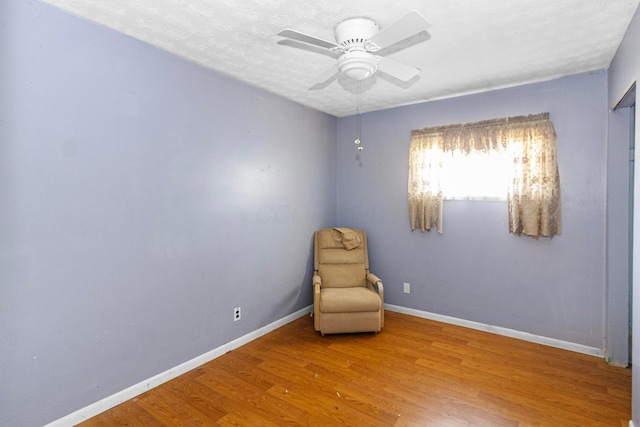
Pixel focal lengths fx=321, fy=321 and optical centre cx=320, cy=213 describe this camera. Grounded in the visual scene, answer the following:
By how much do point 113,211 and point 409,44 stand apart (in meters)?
2.35

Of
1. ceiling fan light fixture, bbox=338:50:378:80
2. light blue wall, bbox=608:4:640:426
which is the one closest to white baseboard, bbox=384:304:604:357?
light blue wall, bbox=608:4:640:426

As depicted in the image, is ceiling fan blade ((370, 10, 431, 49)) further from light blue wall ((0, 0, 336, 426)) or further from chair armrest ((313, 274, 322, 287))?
chair armrest ((313, 274, 322, 287))

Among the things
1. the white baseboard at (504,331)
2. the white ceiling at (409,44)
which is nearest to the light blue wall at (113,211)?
the white ceiling at (409,44)

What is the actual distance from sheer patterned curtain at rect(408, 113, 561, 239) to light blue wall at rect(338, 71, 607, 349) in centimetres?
9

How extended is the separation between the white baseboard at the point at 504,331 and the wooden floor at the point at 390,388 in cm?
8

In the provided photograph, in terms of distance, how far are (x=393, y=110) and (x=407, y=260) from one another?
6.00ft

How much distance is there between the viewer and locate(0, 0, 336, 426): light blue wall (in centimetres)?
177

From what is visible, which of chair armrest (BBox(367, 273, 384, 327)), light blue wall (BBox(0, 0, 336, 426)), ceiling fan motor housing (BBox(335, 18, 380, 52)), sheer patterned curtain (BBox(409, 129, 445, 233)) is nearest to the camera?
light blue wall (BBox(0, 0, 336, 426))

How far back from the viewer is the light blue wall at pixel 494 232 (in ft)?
9.32

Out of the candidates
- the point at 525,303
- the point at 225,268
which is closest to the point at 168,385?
the point at 225,268

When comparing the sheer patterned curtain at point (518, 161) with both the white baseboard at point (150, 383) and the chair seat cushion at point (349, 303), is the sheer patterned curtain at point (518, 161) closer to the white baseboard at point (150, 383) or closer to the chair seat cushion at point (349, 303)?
the chair seat cushion at point (349, 303)

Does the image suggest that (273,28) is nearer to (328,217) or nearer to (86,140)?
(86,140)

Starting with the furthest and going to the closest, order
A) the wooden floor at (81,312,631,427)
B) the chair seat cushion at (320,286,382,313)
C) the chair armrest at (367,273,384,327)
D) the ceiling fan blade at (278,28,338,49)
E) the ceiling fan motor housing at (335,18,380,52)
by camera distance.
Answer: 1. the chair armrest at (367,273,384,327)
2. the chair seat cushion at (320,286,382,313)
3. the wooden floor at (81,312,631,427)
4. the ceiling fan motor housing at (335,18,380,52)
5. the ceiling fan blade at (278,28,338,49)

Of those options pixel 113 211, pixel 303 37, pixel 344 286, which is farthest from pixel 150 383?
pixel 303 37
